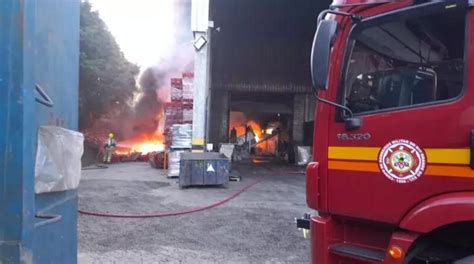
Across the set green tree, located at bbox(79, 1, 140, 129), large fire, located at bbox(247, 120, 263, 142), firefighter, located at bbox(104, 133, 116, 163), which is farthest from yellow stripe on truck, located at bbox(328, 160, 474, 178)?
large fire, located at bbox(247, 120, 263, 142)

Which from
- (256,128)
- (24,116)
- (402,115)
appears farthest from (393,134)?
(256,128)

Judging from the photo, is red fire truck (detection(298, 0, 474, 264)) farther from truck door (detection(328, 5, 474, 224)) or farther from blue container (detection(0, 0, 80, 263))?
blue container (detection(0, 0, 80, 263))

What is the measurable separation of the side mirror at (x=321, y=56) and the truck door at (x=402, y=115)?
0.27 m

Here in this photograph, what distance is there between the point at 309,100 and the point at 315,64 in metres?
21.9

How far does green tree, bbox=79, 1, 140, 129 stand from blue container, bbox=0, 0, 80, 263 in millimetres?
19531

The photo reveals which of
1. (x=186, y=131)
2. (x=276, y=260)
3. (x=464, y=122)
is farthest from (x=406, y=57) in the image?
(x=186, y=131)

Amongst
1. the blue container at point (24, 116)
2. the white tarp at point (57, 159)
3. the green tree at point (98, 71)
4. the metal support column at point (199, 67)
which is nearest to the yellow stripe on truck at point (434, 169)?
the white tarp at point (57, 159)

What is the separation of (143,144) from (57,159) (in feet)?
84.8

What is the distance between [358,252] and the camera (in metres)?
2.93

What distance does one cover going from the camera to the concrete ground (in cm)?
573

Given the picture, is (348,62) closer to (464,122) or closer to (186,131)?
(464,122)

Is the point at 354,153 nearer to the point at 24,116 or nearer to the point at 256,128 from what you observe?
the point at 24,116

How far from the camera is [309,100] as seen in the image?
80.2ft

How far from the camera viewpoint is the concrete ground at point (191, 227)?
5.73 metres
